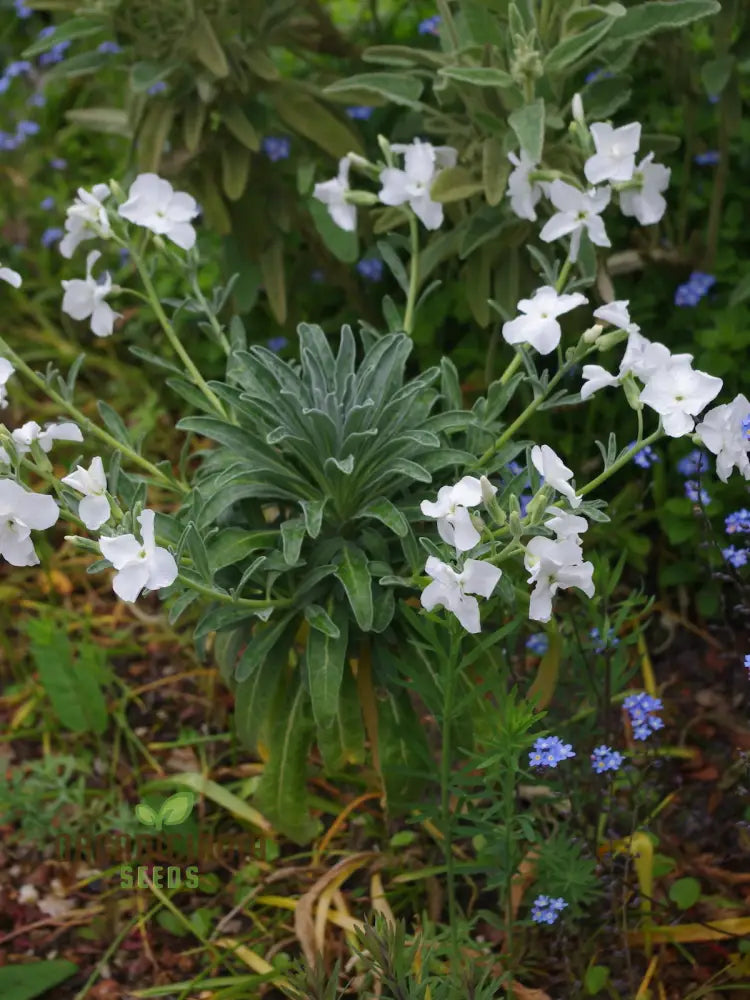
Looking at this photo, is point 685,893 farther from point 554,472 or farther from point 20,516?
point 20,516

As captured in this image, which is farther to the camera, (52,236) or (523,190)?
(52,236)

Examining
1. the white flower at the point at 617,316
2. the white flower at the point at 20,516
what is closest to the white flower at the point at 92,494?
the white flower at the point at 20,516

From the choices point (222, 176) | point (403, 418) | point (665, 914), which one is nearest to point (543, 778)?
point (665, 914)

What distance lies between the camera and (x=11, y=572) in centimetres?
309

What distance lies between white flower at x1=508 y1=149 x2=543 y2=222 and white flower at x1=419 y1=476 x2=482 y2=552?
0.71 m

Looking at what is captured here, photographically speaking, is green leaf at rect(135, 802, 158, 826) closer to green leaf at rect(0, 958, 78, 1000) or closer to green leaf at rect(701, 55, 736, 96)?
green leaf at rect(0, 958, 78, 1000)

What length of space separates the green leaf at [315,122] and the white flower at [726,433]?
4.23 feet

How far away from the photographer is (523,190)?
2104 millimetres

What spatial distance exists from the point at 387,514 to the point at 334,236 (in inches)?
41.0

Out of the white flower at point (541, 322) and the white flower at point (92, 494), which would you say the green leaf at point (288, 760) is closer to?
the white flower at point (92, 494)

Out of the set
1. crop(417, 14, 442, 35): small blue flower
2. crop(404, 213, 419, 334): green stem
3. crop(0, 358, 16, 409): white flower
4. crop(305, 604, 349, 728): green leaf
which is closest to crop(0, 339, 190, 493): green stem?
crop(0, 358, 16, 409): white flower

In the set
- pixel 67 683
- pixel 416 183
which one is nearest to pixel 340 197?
pixel 416 183

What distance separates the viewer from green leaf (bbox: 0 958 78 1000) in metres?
2.00

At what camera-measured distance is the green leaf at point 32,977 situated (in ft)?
6.56
